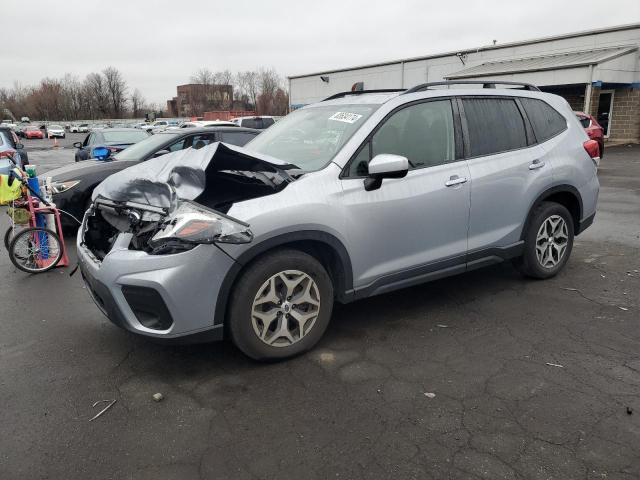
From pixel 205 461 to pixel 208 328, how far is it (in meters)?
0.85

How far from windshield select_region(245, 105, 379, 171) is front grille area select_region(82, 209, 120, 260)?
4.64ft

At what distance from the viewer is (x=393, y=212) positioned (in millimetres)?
3781

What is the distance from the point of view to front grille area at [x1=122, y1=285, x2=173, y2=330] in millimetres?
3055

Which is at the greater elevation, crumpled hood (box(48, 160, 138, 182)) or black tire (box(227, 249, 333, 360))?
crumpled hood (box(48, 160, 138, 182))

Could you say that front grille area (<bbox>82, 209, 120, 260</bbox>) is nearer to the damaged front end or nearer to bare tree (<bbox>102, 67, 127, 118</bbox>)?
the damaged front end

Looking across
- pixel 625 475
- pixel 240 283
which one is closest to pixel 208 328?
pixel 240 283

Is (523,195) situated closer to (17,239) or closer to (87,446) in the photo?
(87,446)

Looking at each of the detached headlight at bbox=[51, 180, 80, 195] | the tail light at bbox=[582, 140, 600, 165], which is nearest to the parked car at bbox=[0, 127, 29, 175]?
the detached headlight at bbox=[51, 180, 80, 195]

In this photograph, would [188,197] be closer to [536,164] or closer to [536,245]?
[536,164]

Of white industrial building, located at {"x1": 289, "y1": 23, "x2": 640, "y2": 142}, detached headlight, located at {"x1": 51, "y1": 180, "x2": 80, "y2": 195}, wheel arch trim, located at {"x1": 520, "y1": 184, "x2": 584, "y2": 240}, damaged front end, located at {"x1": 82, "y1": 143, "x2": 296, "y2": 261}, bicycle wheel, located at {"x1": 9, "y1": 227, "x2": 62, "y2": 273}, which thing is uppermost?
white industrial building, located at {"x1": 289, "y1": 23, "x2": 640, "y2": 142}

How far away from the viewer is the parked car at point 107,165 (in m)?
7.12

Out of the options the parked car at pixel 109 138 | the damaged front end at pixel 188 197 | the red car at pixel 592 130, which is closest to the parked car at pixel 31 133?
the parked car at pixel 109 138

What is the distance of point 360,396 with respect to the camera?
3.11 metres

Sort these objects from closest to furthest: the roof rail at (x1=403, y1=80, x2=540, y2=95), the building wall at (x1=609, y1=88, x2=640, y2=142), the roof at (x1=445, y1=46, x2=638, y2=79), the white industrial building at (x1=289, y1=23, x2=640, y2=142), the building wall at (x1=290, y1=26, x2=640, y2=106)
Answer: the roof rail at (x1=403, y1=80, x2=540, y2=95)
the white industrial building at (x1=289, y1=23, x2=640, y2=142)
the roof at (x1=445, y1=46, x2=638, y2=79)
the building wall at (x1=290, y1=26, x2=640, y2=106)
the building wall at (x1=609, y1=88, x2=640, y2=142)
